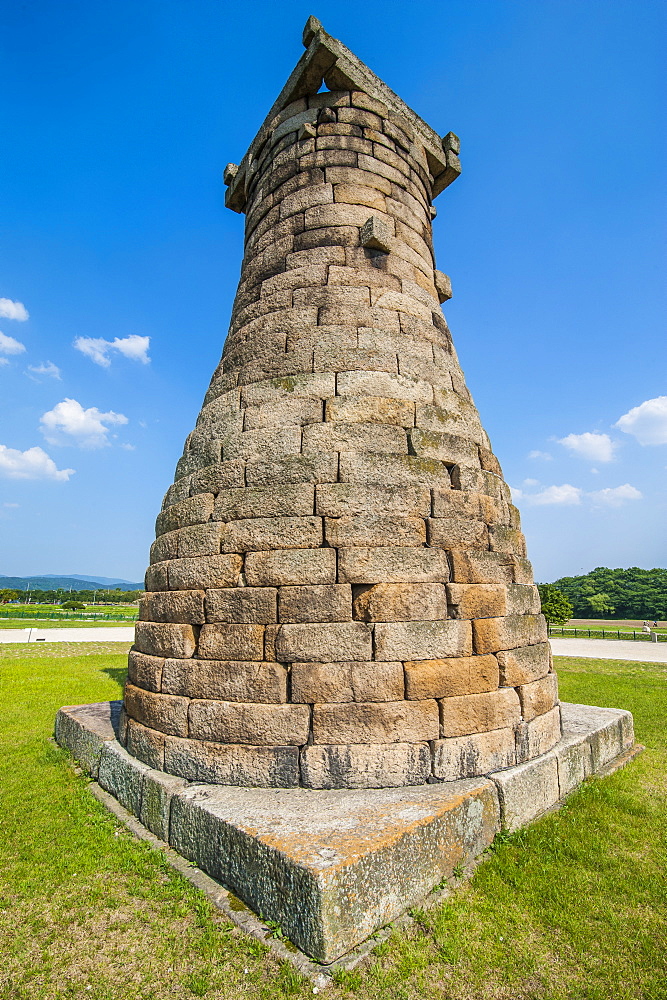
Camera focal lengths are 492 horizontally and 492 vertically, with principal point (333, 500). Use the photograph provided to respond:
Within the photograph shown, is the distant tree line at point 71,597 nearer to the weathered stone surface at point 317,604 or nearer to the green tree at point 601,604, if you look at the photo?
the green tree at point 601,604

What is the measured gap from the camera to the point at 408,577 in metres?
4.25

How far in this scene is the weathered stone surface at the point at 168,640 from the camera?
4516 mm

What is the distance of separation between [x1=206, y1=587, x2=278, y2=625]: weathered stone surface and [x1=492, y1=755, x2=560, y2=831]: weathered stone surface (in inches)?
89.1

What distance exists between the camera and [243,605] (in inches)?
169

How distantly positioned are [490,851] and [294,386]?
4.26 meters

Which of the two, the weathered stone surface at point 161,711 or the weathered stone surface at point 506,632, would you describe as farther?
the weathered stone surface at point 506,632

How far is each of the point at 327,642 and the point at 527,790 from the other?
2.10 metres

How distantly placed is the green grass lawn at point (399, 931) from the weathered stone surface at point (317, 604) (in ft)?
6.35

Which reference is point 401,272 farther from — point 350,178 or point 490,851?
point 490,851

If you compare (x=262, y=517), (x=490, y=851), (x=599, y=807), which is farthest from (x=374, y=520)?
(x=599, y=807)

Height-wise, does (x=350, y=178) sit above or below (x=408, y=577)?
above

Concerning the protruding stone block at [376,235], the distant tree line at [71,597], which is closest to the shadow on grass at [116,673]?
the protruding stone block at [376,235]

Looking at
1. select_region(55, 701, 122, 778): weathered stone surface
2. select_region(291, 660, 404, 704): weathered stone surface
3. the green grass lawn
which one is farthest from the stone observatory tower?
select_region(55, 701, 122, 778): weathered stone surface

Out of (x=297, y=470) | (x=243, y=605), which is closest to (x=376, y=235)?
(x=297, y=470)
